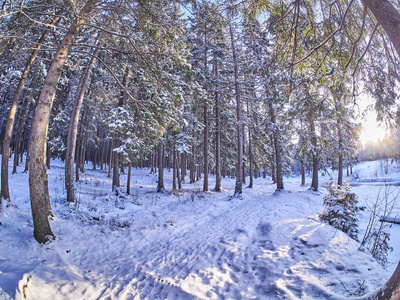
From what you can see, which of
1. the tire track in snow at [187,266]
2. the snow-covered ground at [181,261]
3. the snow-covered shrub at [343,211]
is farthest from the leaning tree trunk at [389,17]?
the snow-covered shrub at [343,211]

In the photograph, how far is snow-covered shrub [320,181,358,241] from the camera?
5.20 meters

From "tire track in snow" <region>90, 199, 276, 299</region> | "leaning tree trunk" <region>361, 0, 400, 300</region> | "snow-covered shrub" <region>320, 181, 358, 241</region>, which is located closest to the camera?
"leaning tree trunk" <region>361, 0, 400, 300</region>

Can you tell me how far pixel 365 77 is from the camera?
14.1ft

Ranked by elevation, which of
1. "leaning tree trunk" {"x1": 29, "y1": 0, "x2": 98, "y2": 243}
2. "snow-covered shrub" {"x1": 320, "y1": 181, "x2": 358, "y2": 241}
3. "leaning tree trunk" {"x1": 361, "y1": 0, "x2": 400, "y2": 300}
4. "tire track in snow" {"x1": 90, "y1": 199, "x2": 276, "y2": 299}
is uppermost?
"leaning tree trunk" {"x1": 361, "y1": 0, "x2": 400, "y2": 300}

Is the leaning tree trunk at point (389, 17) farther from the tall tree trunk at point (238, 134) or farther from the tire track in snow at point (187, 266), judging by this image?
the tall tree trunk at point (238, 134)

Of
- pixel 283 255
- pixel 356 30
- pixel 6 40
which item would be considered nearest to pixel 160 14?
pixel 6 40

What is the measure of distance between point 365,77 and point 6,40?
9901 millimetres

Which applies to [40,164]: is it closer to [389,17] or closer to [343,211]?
[389,17]

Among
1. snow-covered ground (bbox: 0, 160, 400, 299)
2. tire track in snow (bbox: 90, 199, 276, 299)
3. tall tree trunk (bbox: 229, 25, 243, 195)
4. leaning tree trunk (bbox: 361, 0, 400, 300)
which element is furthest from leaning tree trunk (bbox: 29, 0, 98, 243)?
tall tree trunk (bbox: 229, 25, 243, 195)

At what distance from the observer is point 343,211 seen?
533cm

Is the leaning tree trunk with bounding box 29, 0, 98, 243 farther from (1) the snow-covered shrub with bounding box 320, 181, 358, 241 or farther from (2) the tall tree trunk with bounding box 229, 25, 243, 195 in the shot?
(2) the tall tree trunk with bounding box 229, 25, 243, 195

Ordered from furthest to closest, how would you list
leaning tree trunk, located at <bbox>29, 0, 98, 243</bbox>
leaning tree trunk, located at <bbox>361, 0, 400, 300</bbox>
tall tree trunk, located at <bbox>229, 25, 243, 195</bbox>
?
tall tree trunk, located at <bbox>229, 25, 243, 195</bbox> < leaning tree trunk, located at <bbox>29, 0, 98, 243</bbox> < leaning tree trunk, located at <bbox>361, 0, 400, 300</bbox>

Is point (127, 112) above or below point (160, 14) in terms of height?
below

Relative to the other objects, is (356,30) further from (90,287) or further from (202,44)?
(202,44)
